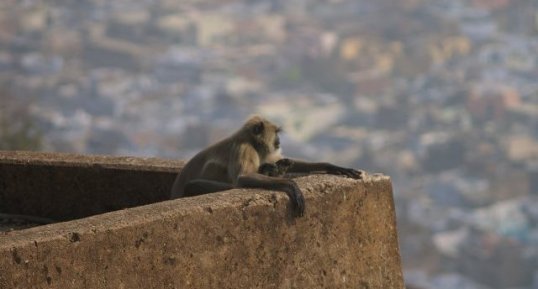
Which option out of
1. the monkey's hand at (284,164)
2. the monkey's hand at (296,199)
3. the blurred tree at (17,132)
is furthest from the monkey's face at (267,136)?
the blurred tree at (17,132)

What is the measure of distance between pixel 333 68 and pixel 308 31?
306 centimetres

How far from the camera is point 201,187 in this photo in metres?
5.93

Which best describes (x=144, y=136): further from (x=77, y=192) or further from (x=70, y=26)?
(x=77, y=192)

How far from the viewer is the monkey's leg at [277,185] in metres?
5.02

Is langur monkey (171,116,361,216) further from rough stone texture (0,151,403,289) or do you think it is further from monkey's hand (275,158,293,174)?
rough stone texture (0,151,403,289)

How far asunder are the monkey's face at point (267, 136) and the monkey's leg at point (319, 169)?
205 millimetres

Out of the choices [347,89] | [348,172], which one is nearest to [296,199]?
[348,172]

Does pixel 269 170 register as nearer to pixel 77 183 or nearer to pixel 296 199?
pixel 296 199

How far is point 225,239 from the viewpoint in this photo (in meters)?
4.77

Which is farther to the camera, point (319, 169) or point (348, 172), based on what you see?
point (319, 169)

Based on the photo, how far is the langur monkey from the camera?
594 centimetres

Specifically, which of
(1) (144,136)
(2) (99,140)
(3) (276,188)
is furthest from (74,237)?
(1) (144,136)

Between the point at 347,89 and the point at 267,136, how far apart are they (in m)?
36.4

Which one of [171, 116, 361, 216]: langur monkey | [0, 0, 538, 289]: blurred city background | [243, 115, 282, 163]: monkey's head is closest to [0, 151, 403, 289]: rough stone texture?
[171, 116, 361, 216]: langur monkey
